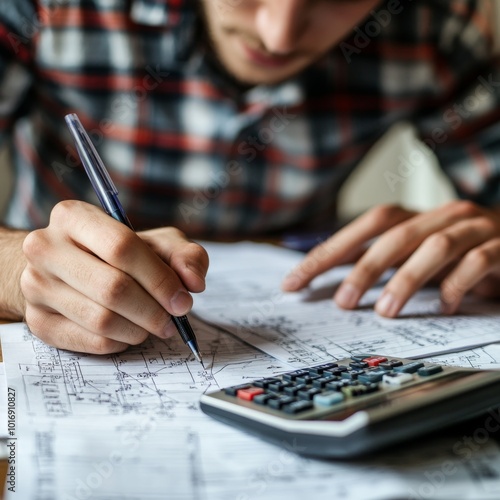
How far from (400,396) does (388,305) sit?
0.28 metres

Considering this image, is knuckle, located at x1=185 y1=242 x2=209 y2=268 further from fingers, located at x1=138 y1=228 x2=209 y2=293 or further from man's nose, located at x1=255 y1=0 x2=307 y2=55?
man's nose, located at x1=255 y1=0 x2=307 y2=55

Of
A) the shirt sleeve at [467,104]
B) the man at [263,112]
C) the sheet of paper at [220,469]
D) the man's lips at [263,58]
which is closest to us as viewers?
the sheet of paper at [220,469]

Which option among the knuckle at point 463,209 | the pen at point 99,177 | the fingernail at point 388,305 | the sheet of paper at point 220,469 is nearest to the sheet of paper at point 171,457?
the sheet of paper at point 220,469

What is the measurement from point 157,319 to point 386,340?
20cm

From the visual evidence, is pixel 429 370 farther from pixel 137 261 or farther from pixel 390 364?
pixel 137 261

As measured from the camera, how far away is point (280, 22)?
2.73ft

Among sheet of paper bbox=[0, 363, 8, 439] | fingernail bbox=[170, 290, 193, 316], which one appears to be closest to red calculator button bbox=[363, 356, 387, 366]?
fingernail bbox=[170, 290, 193, 316]

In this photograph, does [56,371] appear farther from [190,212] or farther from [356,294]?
[190,212]

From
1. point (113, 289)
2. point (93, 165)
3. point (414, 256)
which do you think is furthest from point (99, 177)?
point (414, 256)

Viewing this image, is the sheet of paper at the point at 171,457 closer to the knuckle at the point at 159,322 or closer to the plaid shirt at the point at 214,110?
the knuckle at the point at 159,322

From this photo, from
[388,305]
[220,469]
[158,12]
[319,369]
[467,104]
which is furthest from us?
[467,104]

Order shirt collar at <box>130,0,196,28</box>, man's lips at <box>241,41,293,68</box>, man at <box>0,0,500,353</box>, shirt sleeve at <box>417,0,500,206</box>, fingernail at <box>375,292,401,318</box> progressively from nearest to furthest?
1. fingernail at <box>375,292,401,318</box>
2. man at <box>0,0,500,353</box>
3. man's lips at <box>241,41,293,68</box>
4. shirt collar at <box>130,0,196,28</box>
5. shirt sleeve at <box>417,0,500,206</box>

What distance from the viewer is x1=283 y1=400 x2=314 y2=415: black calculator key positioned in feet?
1.27

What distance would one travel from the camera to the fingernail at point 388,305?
667mm
